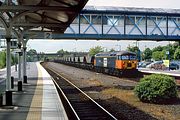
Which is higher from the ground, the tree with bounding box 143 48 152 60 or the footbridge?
the footbridge

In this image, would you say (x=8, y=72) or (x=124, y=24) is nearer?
(x=8, y=72)

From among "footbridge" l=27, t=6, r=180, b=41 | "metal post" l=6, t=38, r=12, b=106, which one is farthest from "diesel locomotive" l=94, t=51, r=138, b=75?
"metal post" l=6, t=38, r=12, b=106

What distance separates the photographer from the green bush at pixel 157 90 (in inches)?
776

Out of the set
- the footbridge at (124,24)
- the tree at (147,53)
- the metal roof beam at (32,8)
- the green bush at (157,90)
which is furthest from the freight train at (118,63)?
the tree at (147,53)

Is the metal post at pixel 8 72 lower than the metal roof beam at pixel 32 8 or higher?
lower

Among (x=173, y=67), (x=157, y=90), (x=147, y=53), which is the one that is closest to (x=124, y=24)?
(x=173, y=67)

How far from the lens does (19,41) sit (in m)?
22.7

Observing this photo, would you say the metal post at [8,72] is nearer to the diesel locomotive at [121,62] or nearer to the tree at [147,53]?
the diesel locomotive at [121,62]

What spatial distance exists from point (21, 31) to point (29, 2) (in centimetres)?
596

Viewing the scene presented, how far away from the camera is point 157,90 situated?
19750 millimetres

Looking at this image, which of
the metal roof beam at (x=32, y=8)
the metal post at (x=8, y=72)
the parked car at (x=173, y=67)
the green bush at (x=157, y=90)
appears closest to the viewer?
the metal roof beam at (x=32, y=8)

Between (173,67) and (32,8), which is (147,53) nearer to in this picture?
(173,67)

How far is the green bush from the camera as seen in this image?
19703mm

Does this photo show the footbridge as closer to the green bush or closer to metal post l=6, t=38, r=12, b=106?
the green bush
